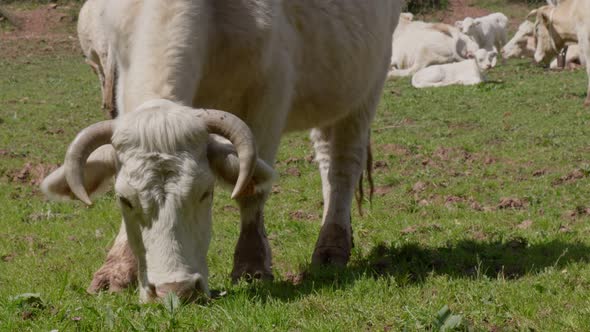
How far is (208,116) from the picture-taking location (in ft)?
15.5

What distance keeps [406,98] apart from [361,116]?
10.3 metres

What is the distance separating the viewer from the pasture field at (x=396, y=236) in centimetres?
454

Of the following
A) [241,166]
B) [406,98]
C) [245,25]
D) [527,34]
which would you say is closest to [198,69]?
[245,25]

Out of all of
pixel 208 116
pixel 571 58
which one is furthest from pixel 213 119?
pixel 571 58

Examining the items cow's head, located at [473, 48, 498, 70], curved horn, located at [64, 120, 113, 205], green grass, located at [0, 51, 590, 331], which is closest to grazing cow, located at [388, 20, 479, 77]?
cow's head, located at [473, 48, 498, 70]

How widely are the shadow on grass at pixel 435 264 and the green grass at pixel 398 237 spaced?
0.07ft

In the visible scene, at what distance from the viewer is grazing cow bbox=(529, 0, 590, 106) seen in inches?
683

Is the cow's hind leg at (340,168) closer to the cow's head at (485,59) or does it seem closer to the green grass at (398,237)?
the green grass at (398,237)

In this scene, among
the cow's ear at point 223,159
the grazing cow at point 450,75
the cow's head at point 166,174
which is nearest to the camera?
the cow's head at point 166,174

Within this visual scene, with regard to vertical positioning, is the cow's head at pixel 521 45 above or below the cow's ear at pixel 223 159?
below

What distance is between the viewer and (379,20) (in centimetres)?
769

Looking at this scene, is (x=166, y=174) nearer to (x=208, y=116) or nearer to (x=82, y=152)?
(x=208, y=116)

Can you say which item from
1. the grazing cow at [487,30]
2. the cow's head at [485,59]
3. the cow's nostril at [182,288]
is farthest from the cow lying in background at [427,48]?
the cow's nostril at [182,288]

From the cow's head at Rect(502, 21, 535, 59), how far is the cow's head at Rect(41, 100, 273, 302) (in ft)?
88.1
